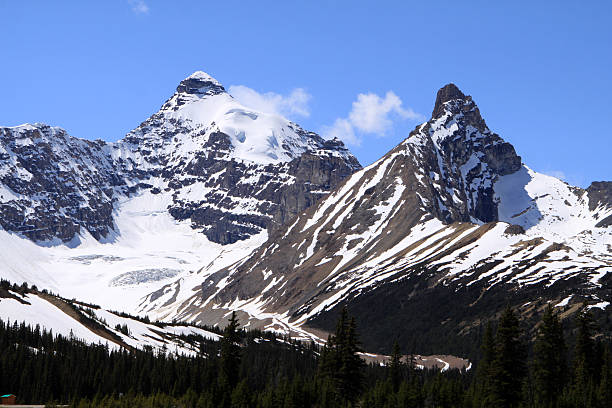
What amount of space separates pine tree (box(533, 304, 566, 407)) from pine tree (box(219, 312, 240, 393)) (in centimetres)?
4314

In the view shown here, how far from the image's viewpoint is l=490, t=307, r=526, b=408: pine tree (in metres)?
105

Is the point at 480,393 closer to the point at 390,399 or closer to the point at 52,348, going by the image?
the point at 390,399

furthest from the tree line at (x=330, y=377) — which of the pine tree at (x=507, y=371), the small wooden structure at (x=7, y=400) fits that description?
the small wooden structure at (x=7, y=400)

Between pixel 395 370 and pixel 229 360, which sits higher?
pixel 395 370

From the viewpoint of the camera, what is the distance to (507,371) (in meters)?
106

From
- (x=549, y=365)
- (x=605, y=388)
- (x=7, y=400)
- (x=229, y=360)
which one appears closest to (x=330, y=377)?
(x=229, y=360)

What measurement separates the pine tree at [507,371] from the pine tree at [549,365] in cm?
1682

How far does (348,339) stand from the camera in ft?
393

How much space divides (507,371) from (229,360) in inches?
1908

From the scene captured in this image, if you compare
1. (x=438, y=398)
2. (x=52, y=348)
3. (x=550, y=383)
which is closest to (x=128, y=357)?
(x=52, y=348)

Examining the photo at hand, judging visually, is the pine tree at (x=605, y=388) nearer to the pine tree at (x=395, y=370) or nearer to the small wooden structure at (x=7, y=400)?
the pine tree at (x=395, y=370)

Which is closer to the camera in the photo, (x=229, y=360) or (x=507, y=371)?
(x=507, y=371)

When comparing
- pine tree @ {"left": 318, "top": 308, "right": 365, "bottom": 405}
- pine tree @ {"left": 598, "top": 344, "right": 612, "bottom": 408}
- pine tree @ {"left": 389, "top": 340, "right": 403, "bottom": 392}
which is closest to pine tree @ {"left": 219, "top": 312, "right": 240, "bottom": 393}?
pine tree @ {"left": 318, "top": 308, "right": 365, "bottom": 405}

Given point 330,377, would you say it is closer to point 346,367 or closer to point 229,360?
point 346,367
